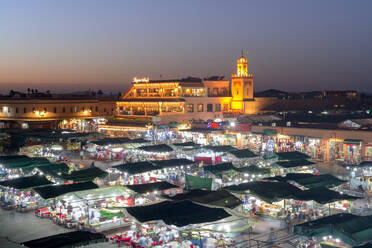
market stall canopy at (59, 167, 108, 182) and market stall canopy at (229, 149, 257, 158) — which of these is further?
market stall canopy at (229, 149, 257, 158)

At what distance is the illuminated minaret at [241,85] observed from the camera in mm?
54875

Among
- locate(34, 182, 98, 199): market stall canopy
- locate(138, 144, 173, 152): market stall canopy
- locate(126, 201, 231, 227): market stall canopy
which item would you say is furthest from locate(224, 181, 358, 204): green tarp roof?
locate(138, 144, 173, 152): market stall canopy

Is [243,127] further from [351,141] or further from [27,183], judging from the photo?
[27,183]

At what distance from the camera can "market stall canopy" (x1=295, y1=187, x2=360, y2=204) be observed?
1606 cm

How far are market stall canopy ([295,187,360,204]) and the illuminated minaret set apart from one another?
125ft

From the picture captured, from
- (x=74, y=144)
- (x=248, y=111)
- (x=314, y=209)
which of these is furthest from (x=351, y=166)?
(x=248, y=111)

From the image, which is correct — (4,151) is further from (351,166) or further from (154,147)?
(351,166)

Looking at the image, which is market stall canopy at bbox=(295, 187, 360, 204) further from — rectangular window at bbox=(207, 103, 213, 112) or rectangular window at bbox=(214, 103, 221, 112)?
rectangular window at bbox=(214, 103, 221, 112)

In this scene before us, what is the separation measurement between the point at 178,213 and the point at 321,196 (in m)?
6.14

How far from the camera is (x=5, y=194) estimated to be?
1942 centimetres

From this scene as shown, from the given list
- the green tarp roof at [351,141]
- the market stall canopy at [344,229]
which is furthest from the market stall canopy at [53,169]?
the green tarp roof at [351,141]

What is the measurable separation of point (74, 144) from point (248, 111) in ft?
89.8

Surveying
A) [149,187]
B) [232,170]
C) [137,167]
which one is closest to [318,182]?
[232,170]

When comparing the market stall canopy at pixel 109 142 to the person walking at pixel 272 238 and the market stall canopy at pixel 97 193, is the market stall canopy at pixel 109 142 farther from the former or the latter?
the person walking at pixel 272 238
